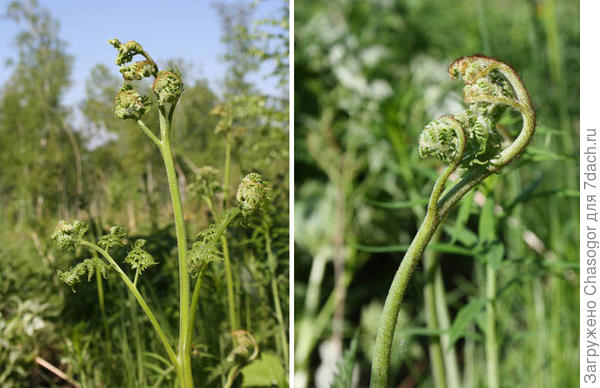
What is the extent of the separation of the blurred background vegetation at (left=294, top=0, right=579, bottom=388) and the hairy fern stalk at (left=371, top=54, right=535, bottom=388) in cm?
56

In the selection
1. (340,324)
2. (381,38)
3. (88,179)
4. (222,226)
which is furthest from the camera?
(381,38)

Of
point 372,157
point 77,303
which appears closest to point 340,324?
point 372,157

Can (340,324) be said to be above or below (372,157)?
below

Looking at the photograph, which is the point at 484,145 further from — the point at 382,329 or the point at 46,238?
the point at 46,238

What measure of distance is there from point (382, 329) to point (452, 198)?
11 centimetres

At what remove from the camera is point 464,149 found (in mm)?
371

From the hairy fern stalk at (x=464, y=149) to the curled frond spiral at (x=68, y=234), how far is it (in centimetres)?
34

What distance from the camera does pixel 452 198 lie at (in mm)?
385

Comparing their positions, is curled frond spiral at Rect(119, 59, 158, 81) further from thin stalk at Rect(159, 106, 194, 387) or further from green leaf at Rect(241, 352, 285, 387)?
green leaf at Rect(241, 352, 285, 387)

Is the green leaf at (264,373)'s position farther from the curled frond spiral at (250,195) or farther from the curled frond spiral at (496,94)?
the curled frond spiral at (496,94)

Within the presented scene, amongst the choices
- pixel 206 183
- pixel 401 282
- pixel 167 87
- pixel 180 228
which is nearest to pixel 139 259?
pixel 180 228

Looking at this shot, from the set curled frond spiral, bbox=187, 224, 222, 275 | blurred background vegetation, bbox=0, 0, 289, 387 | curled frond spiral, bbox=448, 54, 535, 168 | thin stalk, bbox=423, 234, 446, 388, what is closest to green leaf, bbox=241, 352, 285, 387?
blurred background vegetation, bbox=0, 0, 289, 387

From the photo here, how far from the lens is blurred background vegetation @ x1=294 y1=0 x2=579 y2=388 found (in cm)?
98
